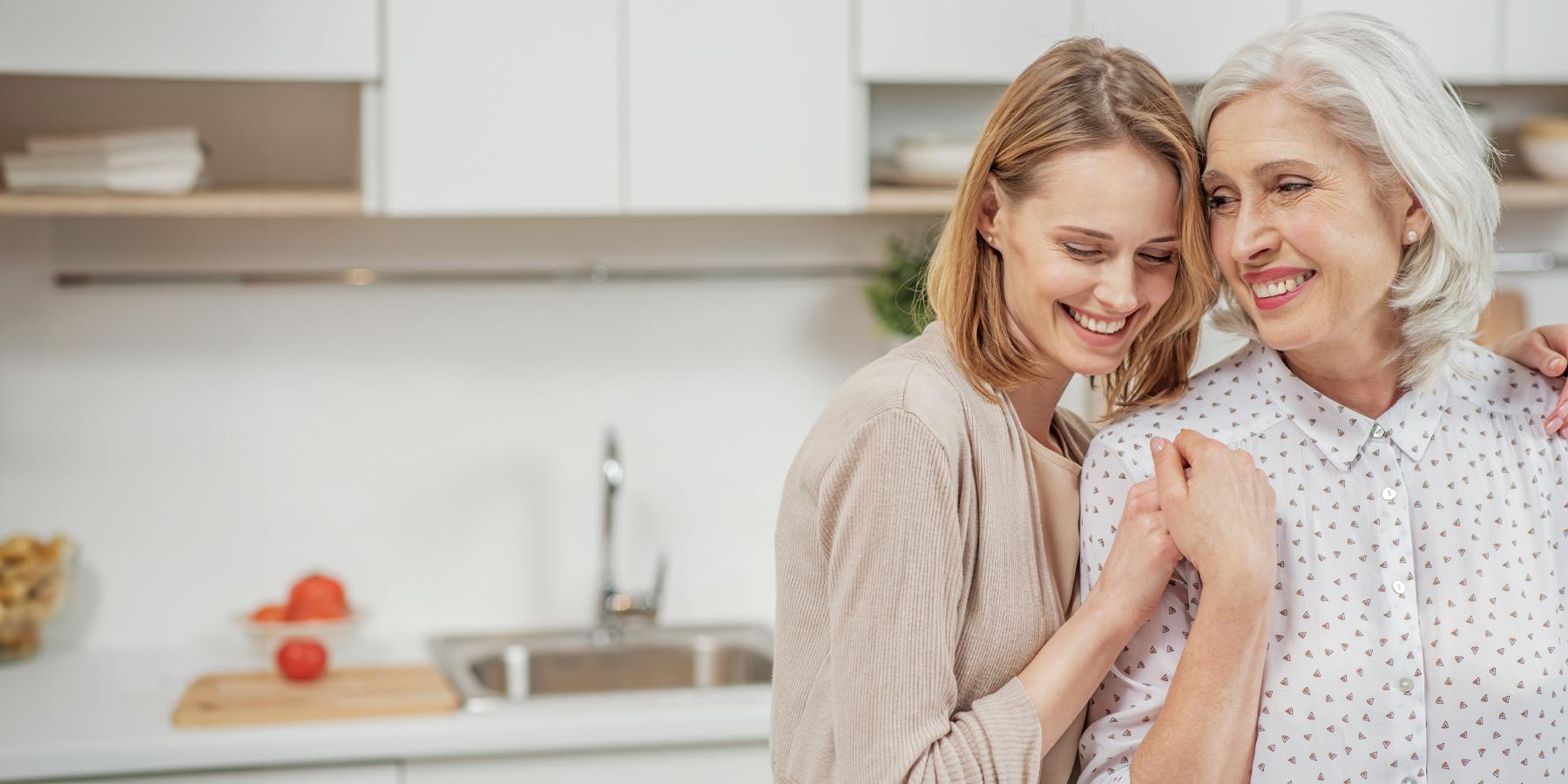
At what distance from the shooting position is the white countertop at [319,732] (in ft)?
6.76

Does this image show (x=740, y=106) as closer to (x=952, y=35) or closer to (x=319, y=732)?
(x=952, y=35)

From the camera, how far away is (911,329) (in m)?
2.48

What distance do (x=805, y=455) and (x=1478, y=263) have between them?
23.4 inches

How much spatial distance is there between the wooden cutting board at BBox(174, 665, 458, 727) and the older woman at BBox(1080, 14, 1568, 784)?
116 cm

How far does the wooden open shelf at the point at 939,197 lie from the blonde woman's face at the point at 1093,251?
1010mm

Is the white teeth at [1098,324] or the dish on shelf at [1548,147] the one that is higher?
the dish on shelf at [1548,147]

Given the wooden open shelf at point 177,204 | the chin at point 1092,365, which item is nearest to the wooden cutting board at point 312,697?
the wooden open shelf at point 177,204

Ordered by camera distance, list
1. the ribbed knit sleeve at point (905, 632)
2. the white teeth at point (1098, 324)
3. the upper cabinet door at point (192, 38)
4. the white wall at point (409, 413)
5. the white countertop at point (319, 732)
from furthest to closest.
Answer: the white wall at point (409, 413), the upper cabinet door at point (192, 38), the white countertop at point (319, 732), the white teeth at point (1098, 324), the ribbed knit sleeve at point (905, 632)

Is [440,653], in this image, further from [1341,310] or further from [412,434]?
[1341,310]

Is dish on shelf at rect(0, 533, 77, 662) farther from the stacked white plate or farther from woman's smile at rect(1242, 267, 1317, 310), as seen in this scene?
woman's smile at rect(1242, 267, 1317, 310)

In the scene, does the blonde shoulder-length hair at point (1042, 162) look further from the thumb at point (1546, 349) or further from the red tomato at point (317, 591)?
the red tomato at point (317, 591)

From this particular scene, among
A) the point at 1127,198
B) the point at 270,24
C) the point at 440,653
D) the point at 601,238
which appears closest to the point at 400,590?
the point at 440,653

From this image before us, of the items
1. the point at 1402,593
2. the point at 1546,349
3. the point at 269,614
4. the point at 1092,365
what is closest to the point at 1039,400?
the point at 1092,365

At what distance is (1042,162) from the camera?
130 centimetres
